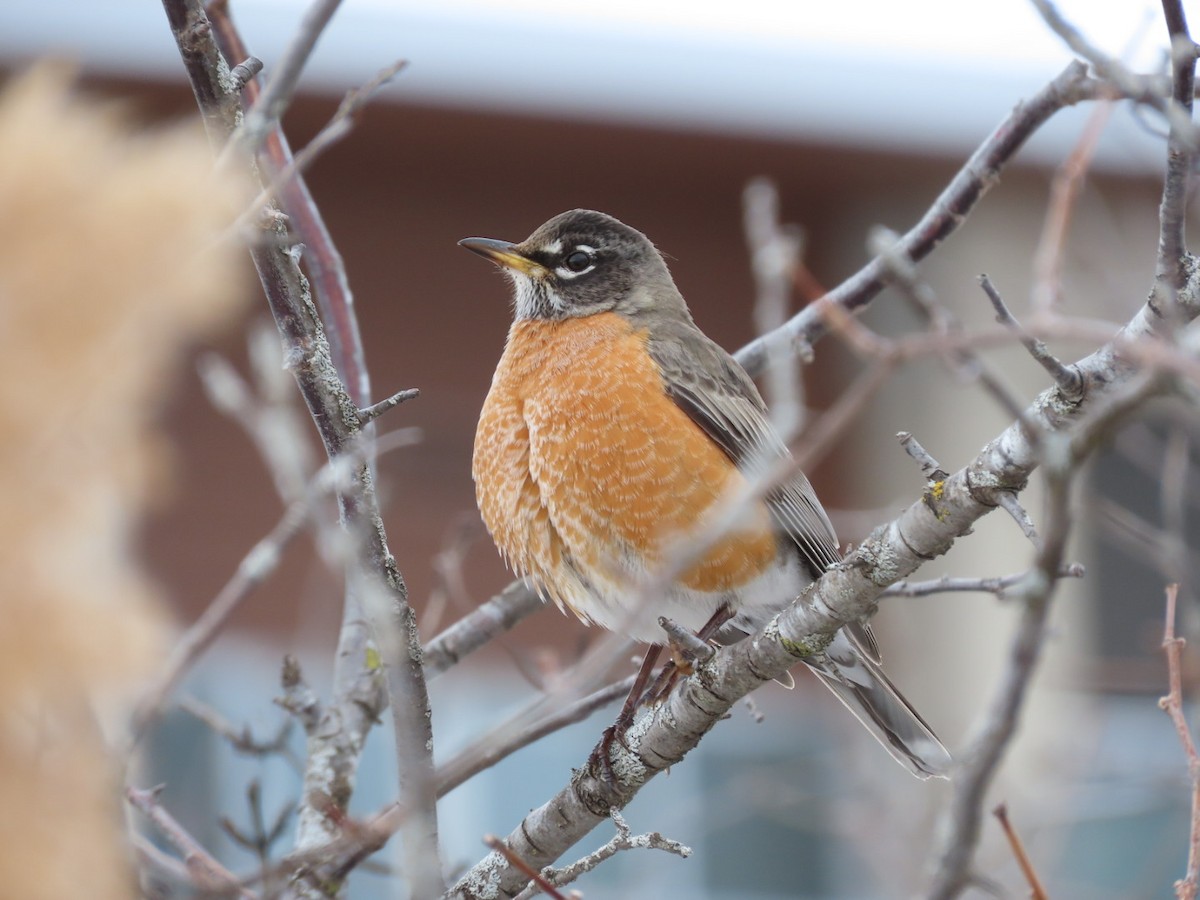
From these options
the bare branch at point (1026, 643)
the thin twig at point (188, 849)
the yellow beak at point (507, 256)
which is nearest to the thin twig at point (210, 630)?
the thin twig at point (188, 849)

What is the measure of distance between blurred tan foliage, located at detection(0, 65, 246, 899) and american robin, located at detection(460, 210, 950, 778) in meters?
1.37

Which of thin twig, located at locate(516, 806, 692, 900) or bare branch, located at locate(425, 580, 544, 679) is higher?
bare branch, located at locate(425, 580, 544, 679)

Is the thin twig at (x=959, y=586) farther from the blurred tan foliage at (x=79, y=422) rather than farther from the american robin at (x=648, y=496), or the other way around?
the blurred tan foliage at (x=79, y=422)

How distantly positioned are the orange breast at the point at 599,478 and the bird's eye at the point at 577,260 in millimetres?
586

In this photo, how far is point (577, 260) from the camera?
4062 mm

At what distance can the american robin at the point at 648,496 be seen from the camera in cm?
312

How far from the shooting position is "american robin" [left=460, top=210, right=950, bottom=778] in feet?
10.2

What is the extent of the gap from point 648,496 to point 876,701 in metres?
0.73

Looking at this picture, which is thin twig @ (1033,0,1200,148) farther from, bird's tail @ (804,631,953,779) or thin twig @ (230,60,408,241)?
bird's tail @ (804,631,953,779)

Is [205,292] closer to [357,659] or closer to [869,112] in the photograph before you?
[357,659]

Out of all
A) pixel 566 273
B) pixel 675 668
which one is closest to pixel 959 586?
pixel 675 668

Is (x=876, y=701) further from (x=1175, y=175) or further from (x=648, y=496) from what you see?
(x=1175, y=175)

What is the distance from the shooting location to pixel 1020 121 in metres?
2.92

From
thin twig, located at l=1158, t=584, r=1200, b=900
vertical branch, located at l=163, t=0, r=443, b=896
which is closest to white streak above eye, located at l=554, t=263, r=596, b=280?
vertical branch, located at l=163, t=0, r=443, b=896
